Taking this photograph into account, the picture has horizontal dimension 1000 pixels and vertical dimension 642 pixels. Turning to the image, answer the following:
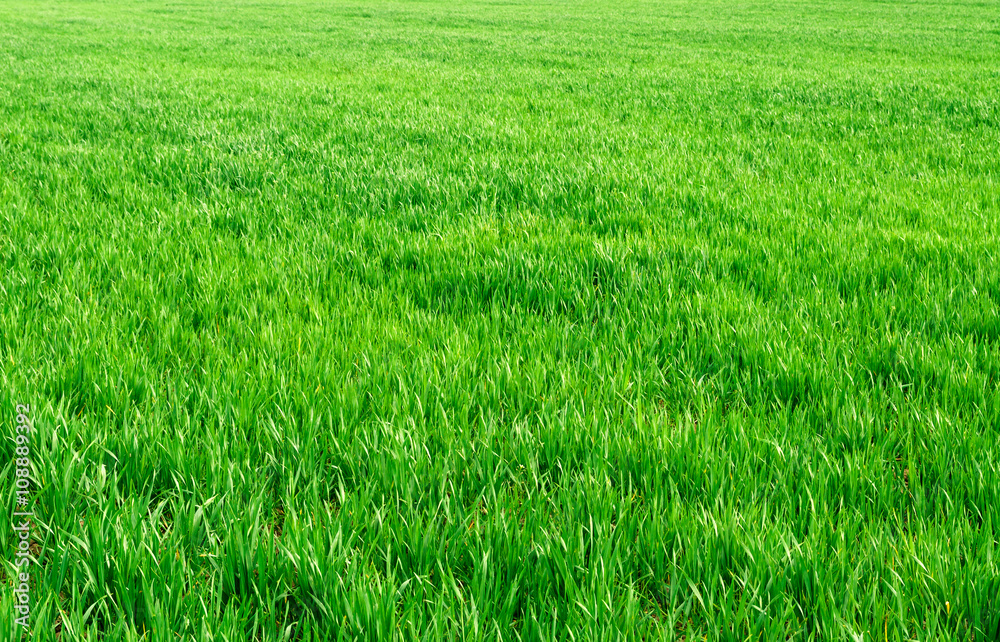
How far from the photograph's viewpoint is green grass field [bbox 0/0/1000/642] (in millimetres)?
1443

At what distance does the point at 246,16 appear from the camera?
27.9 m

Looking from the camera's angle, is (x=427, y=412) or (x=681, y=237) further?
(x=681, y=237)

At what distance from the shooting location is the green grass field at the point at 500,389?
1.44m

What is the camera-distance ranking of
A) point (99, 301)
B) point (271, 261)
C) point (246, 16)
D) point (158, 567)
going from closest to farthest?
point (158, 567)
point (99, 301)
point (271, 261)
point (246, 16)

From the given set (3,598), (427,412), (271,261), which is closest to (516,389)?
(427,412)

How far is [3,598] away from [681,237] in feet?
11.1

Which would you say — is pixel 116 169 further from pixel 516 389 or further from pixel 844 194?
pixel 844 194

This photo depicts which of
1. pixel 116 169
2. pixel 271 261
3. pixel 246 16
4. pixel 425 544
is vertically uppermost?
pixel 246 16

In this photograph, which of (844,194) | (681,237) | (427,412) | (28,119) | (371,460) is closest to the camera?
(371,460)
